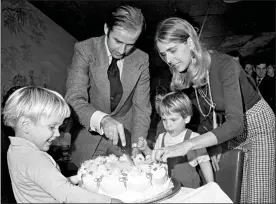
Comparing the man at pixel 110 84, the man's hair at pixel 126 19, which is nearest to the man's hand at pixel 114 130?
the man at pixel 110 84

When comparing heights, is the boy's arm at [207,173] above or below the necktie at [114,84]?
below

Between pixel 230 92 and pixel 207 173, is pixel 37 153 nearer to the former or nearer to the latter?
pixel 230 92

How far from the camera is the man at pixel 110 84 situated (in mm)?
1632

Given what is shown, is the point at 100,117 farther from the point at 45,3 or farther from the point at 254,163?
A: the point at 45,3

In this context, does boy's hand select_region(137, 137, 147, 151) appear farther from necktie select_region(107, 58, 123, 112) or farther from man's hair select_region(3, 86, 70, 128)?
man's hair select_region(3, 86, 70, 128)

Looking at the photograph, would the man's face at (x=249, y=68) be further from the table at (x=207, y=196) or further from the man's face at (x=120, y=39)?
the table at (x=207, y=196)

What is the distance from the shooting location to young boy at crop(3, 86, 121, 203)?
1.04 meters

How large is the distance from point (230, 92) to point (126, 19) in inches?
23.8

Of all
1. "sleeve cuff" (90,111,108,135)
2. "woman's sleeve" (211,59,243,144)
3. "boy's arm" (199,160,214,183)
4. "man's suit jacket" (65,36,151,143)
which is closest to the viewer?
"woman's sleeve" (211,59,243,144)

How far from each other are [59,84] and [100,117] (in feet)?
9.43

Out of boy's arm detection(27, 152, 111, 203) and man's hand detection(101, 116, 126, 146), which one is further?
man's hand detection(101, 116, 126, 146)

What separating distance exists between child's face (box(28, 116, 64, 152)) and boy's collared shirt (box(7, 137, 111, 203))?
6 cm

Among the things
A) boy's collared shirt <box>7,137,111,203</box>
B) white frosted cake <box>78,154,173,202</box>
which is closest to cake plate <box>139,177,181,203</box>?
white frosted cake <box>78,154,173,202</box>

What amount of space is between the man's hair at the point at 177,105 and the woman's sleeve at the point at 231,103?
0.53 m
